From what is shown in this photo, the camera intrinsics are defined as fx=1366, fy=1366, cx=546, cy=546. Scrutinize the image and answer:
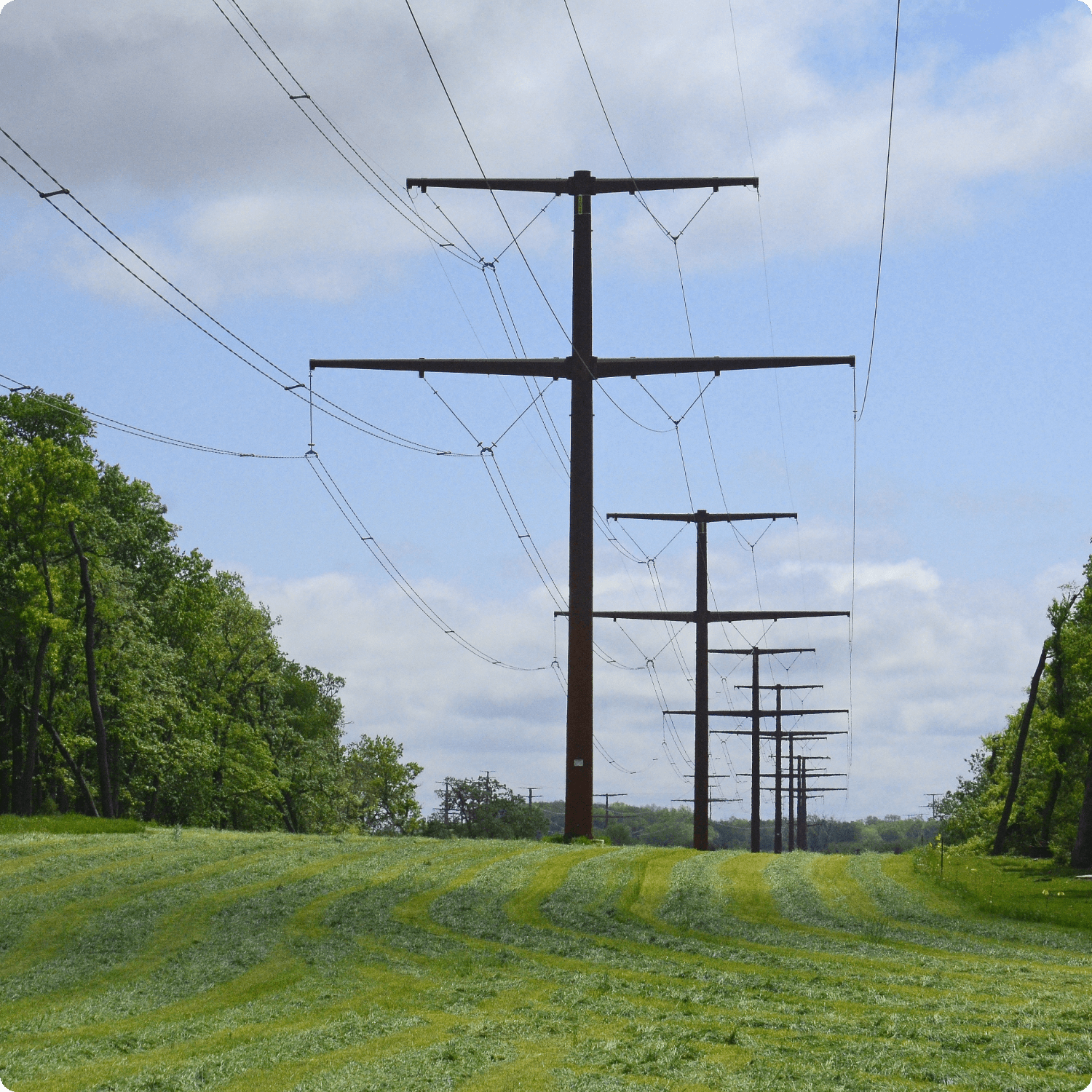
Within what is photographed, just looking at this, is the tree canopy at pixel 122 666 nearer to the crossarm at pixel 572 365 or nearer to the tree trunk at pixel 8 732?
the tree trunk at pixel 8 732

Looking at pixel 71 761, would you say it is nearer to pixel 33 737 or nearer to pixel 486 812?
pixel 33 737

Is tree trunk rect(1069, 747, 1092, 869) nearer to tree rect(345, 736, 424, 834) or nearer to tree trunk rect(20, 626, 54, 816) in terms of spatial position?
tree trunk rect(20, 626, 54, 816)

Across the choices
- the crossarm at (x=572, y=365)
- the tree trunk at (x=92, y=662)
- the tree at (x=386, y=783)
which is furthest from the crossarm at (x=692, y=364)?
the tree at (x=386, y=783)

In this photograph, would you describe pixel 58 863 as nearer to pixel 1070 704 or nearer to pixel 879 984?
pixel 879 984

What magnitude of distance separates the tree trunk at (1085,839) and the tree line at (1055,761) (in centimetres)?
2

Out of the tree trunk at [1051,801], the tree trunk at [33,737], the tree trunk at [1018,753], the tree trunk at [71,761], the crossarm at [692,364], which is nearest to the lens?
the crossarm at [692,364]

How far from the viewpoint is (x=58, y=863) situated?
3156cm

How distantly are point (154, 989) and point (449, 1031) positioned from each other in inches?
214

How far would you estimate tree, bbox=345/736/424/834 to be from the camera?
311 feet

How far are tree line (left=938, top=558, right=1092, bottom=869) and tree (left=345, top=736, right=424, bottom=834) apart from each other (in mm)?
43506

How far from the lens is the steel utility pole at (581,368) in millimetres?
36344

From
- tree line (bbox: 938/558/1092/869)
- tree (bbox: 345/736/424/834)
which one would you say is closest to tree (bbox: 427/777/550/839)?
tree (bbox: 345/736/424/834)

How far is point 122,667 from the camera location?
58.7m

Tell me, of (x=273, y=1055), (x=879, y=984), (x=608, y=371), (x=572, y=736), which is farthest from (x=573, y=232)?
(x=273, y=1055)
